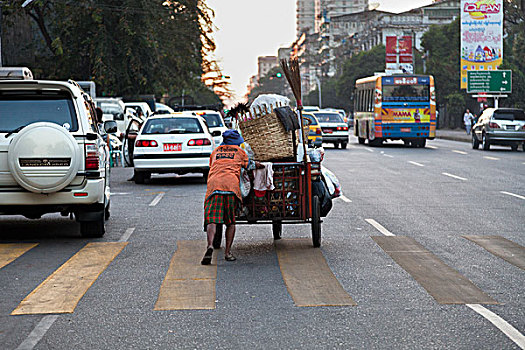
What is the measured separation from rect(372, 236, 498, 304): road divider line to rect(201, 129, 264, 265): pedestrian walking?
1.94 meters

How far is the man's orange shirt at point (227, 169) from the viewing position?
31.2 feet

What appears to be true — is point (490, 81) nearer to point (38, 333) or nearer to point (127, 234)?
point (127, 234)

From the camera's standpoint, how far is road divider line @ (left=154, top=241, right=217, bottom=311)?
7.42m

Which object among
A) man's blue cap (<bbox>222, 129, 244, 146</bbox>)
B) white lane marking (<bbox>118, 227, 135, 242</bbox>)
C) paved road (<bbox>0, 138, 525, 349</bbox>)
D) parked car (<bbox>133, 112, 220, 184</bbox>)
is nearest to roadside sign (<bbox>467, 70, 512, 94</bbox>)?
parked car (<bbox>133, 112, 220, 184</bbox>)

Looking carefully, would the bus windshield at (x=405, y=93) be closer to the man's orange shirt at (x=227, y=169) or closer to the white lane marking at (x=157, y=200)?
the white lane marking at (x=157, y=200)

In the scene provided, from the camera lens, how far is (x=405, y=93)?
39312 millimetres

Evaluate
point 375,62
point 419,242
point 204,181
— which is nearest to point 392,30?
point 375,62

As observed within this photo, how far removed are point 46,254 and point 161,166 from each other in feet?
33.0

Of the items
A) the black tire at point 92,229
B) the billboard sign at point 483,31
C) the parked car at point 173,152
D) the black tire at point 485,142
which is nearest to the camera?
the black tire at point 92,229

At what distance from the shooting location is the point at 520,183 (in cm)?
2034

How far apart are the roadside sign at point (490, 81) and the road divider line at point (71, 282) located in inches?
1684

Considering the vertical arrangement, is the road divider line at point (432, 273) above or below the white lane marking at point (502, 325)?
below

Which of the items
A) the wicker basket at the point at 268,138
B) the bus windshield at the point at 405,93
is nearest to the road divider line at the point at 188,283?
the wicker basket at the point at 268,138

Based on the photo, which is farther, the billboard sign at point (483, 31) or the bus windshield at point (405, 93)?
the billboard sign at point (483, 31)
